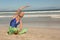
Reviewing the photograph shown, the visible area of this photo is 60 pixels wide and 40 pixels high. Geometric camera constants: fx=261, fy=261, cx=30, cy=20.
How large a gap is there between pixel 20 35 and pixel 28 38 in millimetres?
618

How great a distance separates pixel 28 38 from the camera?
8.94m

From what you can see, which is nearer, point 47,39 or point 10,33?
point 47,39

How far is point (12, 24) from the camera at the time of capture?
388 inches

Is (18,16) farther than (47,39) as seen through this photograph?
Yes

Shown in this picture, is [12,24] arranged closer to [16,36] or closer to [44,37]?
[16,36]

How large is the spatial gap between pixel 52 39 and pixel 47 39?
0.60 ft

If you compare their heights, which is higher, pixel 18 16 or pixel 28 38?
pixel 18 16

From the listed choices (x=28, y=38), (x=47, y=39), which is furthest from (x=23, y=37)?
(x=47, y=39)

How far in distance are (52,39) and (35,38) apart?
1.93 ft

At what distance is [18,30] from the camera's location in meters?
9.67

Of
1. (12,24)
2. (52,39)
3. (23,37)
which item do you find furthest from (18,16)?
(52,39)

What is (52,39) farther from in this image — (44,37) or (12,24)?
(12,24)

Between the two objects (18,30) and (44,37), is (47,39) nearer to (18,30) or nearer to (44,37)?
(44,37)

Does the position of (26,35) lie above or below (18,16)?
below
